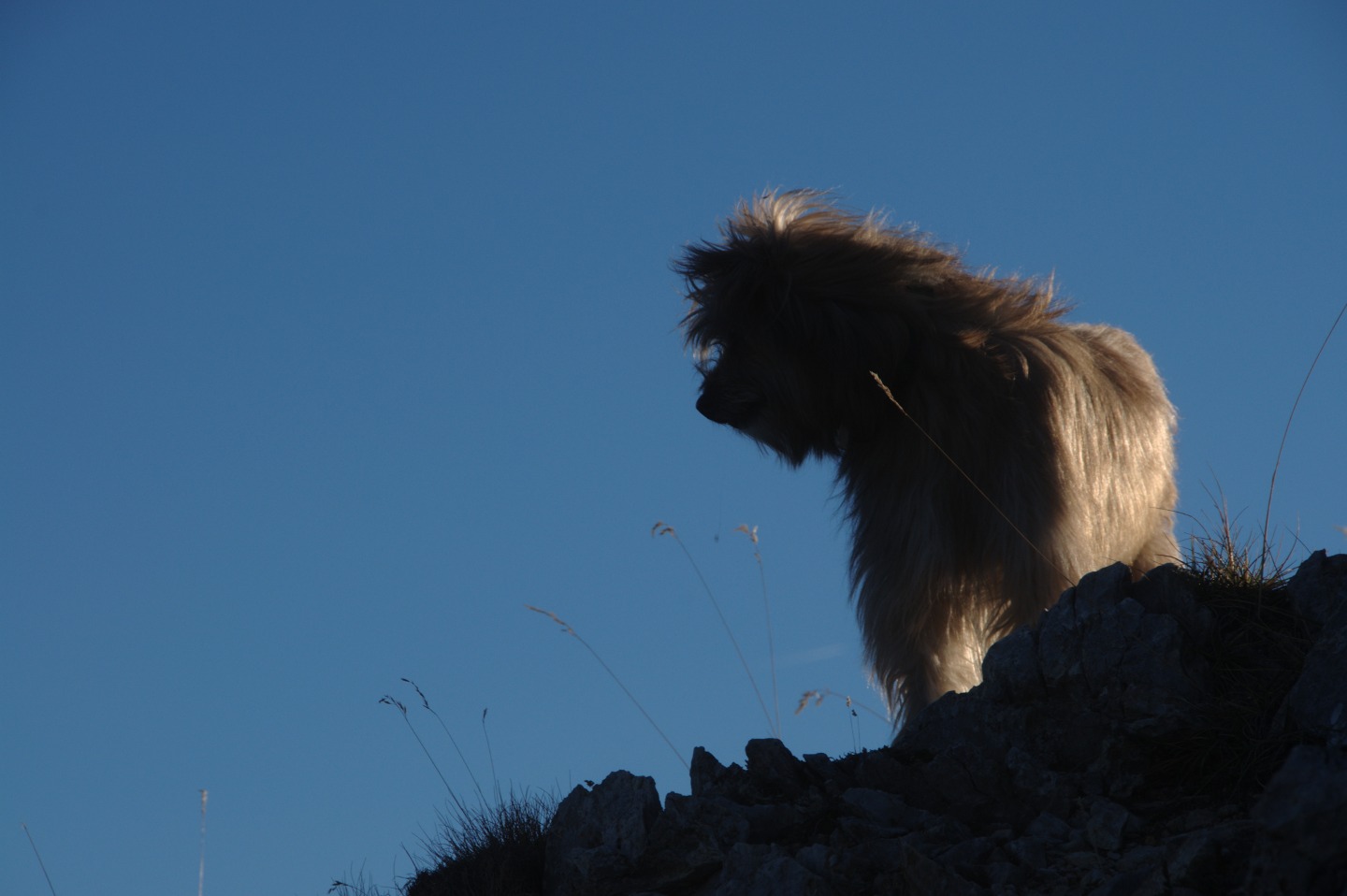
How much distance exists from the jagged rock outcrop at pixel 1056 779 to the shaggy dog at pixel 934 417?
1.19m

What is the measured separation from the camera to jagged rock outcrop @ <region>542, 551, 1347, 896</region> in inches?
107

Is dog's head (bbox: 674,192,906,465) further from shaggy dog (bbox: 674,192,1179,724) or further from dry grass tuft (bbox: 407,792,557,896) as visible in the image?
dry grass tuft (bbox: 407,792,557,896)

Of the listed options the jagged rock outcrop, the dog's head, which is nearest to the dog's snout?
the dog's head

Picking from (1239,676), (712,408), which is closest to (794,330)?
(712,408)

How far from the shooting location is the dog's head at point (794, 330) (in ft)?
16.5

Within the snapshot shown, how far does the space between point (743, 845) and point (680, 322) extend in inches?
117

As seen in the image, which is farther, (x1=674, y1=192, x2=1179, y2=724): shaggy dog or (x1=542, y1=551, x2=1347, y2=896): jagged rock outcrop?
(x1=674, y1=192, x2=1179, y2=724): shaggy dog

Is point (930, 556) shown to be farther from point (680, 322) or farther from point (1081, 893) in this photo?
point (1081, 893)

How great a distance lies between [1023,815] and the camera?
2.99 meters

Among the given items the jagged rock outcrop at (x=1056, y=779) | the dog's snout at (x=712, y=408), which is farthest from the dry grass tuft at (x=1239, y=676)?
the dog's snout at (x=712, y=408)

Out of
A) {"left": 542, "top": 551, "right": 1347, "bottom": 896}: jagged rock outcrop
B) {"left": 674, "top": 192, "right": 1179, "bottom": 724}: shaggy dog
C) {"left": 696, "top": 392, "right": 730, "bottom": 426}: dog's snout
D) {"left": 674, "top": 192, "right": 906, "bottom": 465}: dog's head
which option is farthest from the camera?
{"left": 696, "top": 392, "right": 730, "bottom": 426}: dog's snout

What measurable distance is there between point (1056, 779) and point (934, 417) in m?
2.01

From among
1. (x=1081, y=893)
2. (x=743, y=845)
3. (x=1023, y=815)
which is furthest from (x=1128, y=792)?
(x=743, y=845)

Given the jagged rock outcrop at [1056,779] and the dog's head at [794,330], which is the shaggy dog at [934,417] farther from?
the jagged rock outcrop at [1056,779]
